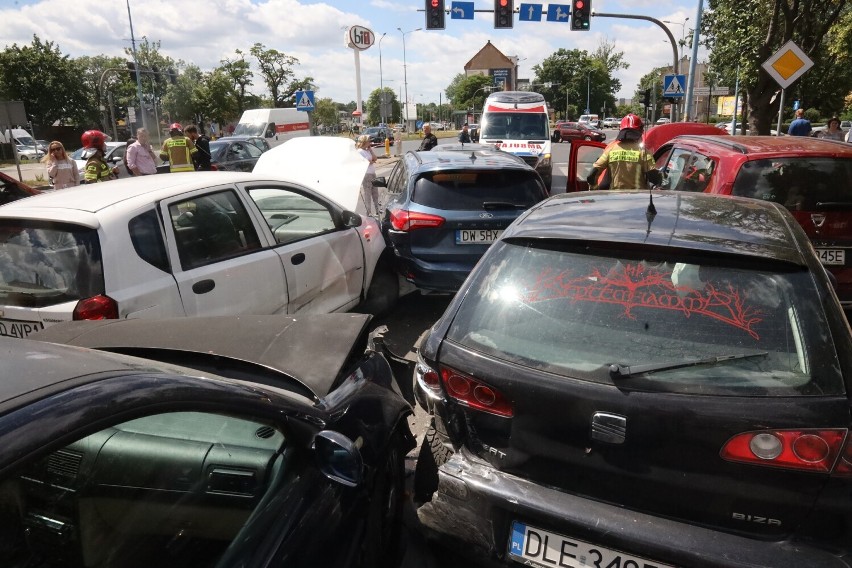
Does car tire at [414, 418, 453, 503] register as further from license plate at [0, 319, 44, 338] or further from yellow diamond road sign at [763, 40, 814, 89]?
yellow diamond road sign at [763, 40, 814, 89]

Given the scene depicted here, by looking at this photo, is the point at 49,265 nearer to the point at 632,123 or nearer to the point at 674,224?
the point at 674,224

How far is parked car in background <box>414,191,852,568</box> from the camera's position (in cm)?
190

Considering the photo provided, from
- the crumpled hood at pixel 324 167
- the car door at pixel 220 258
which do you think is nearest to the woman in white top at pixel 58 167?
the crumpled hood at pixel 324 167

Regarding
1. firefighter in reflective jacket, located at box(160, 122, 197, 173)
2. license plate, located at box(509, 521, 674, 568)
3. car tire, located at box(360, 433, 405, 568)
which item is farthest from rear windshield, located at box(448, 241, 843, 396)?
firefighter in reflective jacket, located at box(160, 122, 197, 173)

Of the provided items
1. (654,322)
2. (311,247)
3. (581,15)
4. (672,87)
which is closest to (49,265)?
(311,247)

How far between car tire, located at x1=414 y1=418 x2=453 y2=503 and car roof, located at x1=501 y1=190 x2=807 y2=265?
3.07 feet

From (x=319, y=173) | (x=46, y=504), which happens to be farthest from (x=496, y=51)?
(x=46, y=504)

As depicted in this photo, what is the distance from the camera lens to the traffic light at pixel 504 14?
910 inches

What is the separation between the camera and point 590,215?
2.81 meters

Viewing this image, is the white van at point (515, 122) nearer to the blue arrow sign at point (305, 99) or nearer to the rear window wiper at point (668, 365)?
the blue arrow sign at point (305, 99)

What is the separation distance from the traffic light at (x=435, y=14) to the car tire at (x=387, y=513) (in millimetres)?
22715

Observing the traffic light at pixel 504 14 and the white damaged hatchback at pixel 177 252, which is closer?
the white damaged hatchback at pixel 177 252

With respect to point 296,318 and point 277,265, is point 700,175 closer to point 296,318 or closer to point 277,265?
point 277,265

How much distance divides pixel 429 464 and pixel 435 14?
23.1 metres
